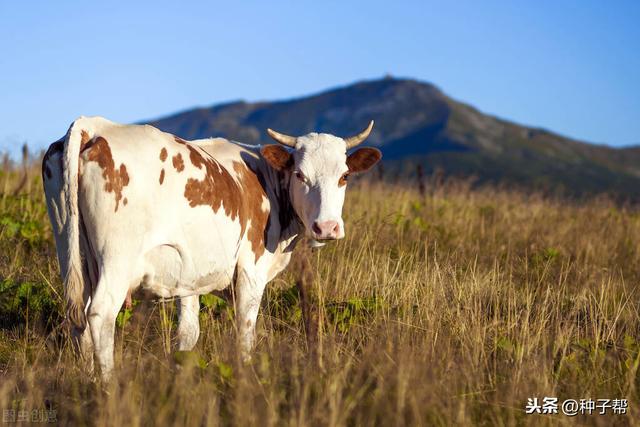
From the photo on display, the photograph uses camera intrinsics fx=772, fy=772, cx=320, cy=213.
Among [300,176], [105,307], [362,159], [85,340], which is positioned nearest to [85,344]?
[85,340]

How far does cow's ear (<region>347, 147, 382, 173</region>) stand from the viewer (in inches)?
276

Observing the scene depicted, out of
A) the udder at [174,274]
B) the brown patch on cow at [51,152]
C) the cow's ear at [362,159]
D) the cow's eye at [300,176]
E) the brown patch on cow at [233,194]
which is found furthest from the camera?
the cow's ear at [362,159]

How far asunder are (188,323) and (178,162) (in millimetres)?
1503

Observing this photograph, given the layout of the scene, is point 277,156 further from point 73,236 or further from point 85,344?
point 85,344

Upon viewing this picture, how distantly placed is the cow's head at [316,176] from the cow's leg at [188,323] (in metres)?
1.14

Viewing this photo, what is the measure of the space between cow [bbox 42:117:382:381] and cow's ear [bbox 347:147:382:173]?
1.17 feet

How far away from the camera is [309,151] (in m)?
6.55

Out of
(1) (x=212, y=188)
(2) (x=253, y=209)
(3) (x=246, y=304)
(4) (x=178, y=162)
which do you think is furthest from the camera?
(2) (x=253, y=209)

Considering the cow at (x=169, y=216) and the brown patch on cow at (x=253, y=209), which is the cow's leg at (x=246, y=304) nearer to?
the cow at (x=169, y=216)

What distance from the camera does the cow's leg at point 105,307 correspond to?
4.96 meters

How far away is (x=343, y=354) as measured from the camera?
5.43 metres

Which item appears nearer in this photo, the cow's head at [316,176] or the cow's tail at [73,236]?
the cow's tail at [73,236]

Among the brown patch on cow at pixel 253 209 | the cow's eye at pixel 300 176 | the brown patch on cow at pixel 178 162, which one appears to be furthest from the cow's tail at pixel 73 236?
the cow's eye at pixel 300 176

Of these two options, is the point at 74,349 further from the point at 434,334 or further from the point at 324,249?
the point at 324,249
